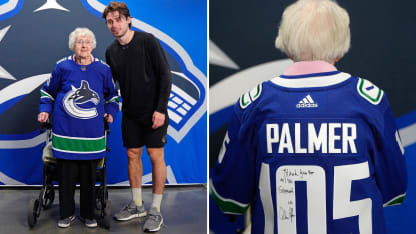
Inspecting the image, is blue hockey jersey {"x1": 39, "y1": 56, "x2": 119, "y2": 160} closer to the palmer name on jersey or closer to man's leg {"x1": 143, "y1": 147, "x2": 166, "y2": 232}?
man's leg {"x1": 143, "y1": 147, "x2": 166, "y2": 232}

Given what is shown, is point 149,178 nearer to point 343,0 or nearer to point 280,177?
point 343,0

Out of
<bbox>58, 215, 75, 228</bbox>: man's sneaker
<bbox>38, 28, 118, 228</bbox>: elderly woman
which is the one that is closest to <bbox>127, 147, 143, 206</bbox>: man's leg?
<bbox>38, 28, 118, 228</bbox>: elderly woman

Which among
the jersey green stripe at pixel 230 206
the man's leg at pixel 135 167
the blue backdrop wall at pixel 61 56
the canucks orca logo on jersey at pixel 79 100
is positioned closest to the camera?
the jersey green stripe at pixel 230 206

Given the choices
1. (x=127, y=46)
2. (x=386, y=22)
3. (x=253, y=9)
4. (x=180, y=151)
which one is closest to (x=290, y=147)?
(x=253, y=9)

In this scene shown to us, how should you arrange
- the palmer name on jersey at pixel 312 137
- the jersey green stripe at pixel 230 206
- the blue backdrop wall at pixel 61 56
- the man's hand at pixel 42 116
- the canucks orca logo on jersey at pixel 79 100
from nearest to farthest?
the palmer name on jersey at pixel 312 137 < the jersey green stripe at pixel 230 206 < the canucks orca logo on jersey at pixel 79 100 < the man's hand at pixel 42 116 < the blue backdrop wall at pixel 61 56

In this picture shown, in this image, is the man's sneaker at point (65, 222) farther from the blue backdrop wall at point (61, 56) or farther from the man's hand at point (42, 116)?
the blue backdrop wall at point (61, 56)

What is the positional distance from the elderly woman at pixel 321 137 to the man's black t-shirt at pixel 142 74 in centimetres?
180

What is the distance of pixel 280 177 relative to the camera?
1.12 meters

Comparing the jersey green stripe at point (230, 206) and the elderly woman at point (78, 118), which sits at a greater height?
the elderly woman at point (78, 118)

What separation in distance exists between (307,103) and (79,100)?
6.78ft

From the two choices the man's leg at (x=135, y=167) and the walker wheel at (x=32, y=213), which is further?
the man's leg at (x=135, y=167)

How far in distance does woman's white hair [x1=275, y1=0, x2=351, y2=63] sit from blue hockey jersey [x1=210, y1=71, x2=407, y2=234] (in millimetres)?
63

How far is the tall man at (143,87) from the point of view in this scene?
2.86 meters

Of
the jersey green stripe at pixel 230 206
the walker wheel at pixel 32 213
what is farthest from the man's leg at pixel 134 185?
the jersey green stripe at pixel 230 206
